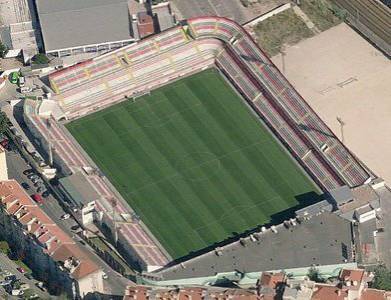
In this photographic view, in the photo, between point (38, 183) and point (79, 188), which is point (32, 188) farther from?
point (79, 188)

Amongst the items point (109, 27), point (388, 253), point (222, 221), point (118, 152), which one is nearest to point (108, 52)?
point (109, 27)

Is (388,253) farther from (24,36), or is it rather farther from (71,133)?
(24,36)

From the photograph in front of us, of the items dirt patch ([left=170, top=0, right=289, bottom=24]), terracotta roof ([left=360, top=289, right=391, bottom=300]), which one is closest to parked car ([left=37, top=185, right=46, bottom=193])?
dirt patch ([left=170, top=0, right=289, bottom=24])

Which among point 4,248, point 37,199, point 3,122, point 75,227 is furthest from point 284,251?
point 3,122

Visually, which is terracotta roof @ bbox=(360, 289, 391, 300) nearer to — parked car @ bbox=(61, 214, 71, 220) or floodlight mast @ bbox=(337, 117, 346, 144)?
floodlight mast @ bbox=(337, 117, 346, 144)

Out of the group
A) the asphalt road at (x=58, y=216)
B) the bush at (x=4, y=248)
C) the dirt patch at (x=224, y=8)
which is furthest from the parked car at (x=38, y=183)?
the dirt patch at (x=224, y=8)

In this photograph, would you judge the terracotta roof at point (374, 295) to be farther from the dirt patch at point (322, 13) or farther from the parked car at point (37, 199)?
the dirt patch at point (322, 13)

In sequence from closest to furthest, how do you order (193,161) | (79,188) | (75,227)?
(75,227) → (79,188) → (193,161)
